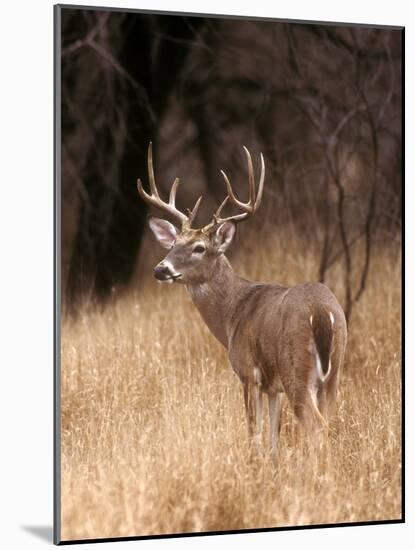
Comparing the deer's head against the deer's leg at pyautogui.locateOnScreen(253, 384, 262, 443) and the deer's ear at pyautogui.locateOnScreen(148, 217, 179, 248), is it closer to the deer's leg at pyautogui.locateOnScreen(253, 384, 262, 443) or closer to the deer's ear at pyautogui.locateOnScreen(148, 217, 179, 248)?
the deer's ear at pyautogui.locateOnScreen(148, 217, 179, 248)

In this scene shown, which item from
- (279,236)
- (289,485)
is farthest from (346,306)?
(289,485)

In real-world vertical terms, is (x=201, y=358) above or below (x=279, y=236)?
below

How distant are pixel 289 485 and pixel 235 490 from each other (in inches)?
12.2

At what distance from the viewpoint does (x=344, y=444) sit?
8.72 metres

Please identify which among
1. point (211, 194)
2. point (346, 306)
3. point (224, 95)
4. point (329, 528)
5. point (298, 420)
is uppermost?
point (224, 95)

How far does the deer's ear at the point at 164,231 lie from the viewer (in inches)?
339

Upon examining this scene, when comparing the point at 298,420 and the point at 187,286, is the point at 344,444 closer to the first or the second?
the point at 298,420

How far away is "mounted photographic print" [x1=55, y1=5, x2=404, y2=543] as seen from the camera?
830 cm

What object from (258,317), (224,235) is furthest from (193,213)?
(258,317)

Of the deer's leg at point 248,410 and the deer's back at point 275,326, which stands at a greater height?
the deer's back at point 275,326

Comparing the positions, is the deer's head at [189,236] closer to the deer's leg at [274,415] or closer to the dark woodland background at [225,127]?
the dark woodland background at [225,127]

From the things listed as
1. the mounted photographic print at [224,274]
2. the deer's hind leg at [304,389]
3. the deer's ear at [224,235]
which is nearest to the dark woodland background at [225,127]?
the mounted photographic print at [224,274]

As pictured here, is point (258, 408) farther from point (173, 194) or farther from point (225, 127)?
point (225, 127)

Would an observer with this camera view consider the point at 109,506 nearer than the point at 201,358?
Yes
